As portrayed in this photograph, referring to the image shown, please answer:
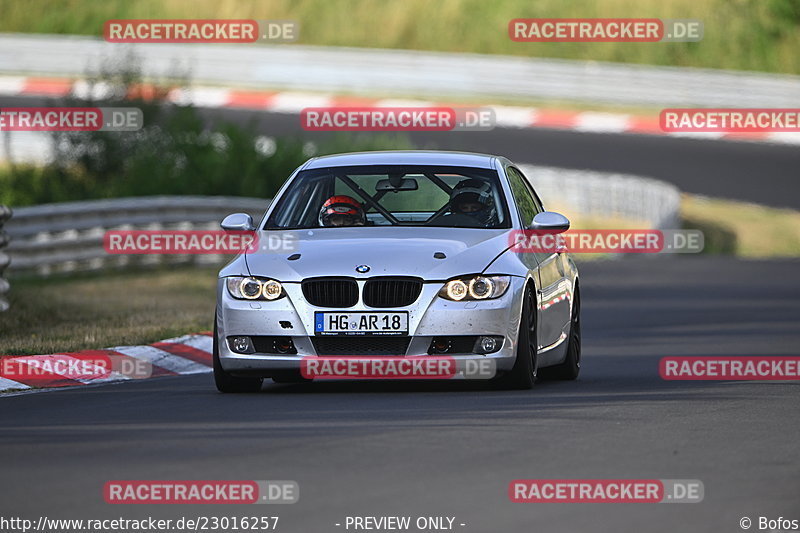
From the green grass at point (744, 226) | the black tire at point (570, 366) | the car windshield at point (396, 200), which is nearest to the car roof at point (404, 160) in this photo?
the car windshield at point (396, 200)

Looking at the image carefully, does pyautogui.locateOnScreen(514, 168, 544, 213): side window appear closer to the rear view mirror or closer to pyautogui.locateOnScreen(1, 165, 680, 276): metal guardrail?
the rear view mirror

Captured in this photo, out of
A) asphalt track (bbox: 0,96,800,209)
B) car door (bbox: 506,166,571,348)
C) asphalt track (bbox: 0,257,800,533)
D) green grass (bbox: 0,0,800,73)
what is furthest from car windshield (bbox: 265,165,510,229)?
green grass (bbox: 0,0,800,73)

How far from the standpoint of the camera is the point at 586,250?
3019cm

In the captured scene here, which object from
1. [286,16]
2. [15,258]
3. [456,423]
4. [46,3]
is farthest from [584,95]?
[456,423]

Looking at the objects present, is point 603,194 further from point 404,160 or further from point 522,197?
point 404,160

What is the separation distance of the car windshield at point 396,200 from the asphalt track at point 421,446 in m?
1.07

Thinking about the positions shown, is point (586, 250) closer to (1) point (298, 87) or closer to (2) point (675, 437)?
(1) point (298, 87)

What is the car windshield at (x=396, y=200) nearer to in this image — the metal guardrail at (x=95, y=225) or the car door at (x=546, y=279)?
the car door at (x=546, y=279)

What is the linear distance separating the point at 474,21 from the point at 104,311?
37.2m

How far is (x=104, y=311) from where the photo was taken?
17.7 meters

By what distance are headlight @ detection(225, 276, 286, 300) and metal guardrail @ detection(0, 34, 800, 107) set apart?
106 ft

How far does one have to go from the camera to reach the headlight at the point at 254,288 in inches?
426

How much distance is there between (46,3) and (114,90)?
26.8 m

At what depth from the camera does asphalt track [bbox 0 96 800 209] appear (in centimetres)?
3622
